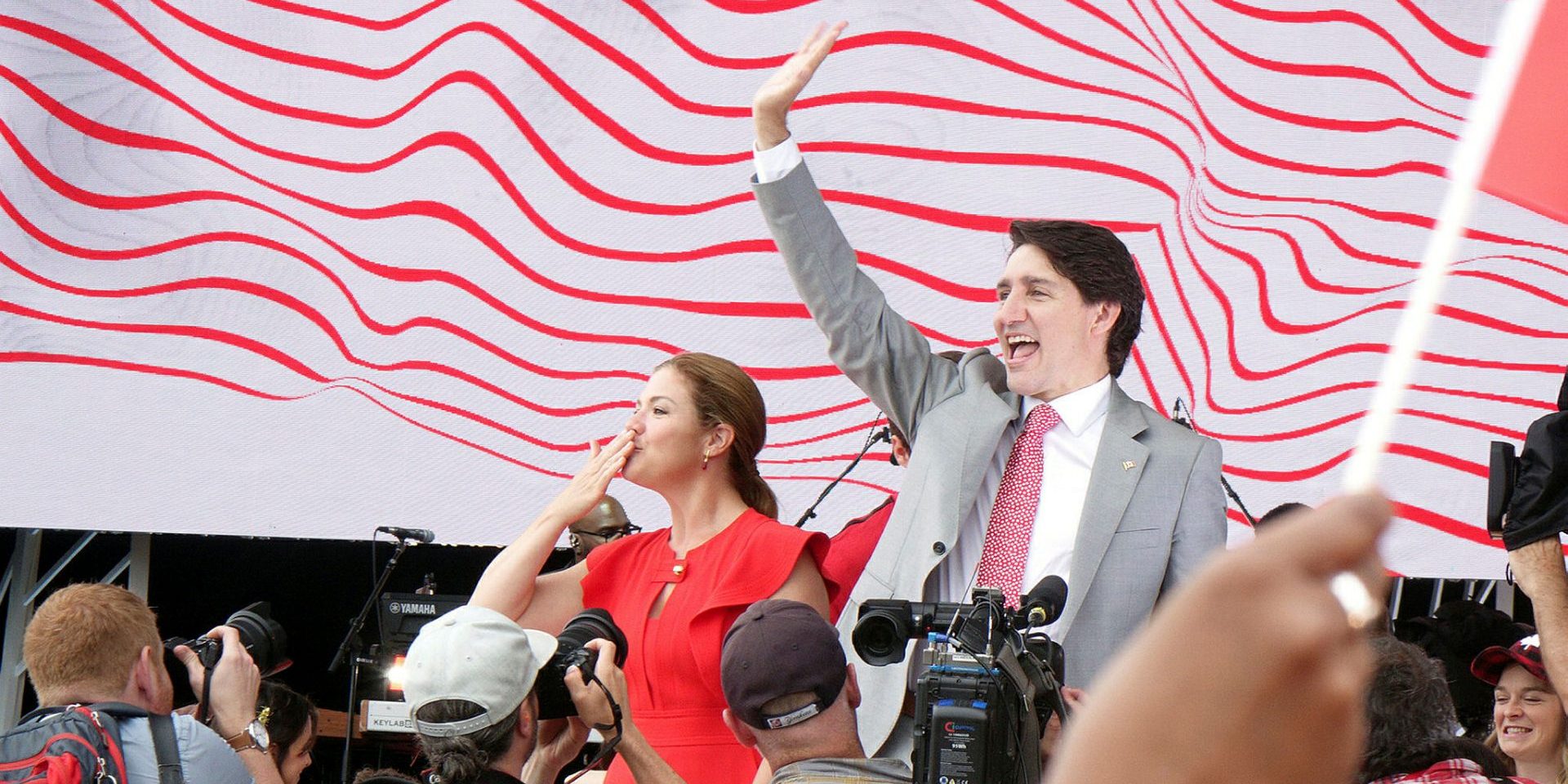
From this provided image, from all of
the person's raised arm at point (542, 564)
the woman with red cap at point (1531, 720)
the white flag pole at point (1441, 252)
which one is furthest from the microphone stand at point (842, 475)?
the white flag pole at point (1441, 252)

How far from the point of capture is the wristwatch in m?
2.42

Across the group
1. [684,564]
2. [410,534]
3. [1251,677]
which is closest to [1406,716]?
[684,564]

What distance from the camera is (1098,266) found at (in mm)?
2691

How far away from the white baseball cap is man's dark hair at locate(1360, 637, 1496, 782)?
3.82ft

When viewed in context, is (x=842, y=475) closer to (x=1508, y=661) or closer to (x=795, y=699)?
(x=1508, y=661)

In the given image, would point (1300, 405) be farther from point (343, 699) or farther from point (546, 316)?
point (343, 699)

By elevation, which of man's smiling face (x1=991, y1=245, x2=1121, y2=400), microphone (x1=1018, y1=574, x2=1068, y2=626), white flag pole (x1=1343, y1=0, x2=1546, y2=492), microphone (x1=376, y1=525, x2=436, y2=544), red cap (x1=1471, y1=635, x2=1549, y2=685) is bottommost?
microphone (x1=376, y1=525, x2=436, y2=544)

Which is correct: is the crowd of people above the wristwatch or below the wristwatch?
above

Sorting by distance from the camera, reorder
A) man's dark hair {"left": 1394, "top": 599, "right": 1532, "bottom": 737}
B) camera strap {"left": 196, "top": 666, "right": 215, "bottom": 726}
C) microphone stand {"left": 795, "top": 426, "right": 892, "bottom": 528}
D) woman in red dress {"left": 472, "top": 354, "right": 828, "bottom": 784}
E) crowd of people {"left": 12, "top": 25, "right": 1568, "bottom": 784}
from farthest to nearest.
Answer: microphone stand {"left": 795, "top": 426, "right": 892, "bottom": 528}
man's dark hair {"left": 1394, "top": 599, "right": 1532, "bottom": 737}
woman in red dress {"left": 472, "top": 354, "right": 828, "bottom": 784}
camera strap {"left": 196, "top": 666, "right": 215, "bottom": 726}
crowd of people {"left": 12, "top": 25, "right": 1568, "bottom": 784}

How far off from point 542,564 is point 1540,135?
2066 millimetres

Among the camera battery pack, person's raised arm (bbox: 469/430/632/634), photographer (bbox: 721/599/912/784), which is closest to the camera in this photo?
the camera battery pack

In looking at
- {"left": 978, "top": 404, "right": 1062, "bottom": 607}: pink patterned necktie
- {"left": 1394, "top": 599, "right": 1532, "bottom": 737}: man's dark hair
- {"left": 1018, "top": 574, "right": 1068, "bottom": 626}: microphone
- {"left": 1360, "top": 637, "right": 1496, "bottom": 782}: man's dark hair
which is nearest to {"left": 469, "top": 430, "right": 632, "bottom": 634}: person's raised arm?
{"left": 978, "top": 404, "right": 1062, "bottom": 607}: pink patterned necktie

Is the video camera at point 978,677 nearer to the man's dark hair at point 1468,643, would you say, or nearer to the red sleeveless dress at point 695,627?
the red sleeveless dress at point 695,627

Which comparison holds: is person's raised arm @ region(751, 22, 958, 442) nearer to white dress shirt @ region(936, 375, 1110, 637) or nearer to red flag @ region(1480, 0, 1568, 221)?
white dress shirt @ region(936, 375, 1110, 637)
